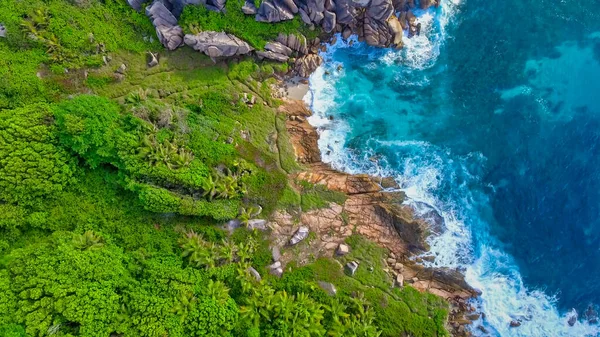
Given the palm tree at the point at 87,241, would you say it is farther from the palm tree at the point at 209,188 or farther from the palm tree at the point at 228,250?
the palm tree at the point at 228,250

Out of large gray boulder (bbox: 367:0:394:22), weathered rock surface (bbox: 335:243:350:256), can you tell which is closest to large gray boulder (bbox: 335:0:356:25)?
large gray boulder (bbox: 367:0:394:22)

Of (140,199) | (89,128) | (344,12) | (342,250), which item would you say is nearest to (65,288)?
(140,199)

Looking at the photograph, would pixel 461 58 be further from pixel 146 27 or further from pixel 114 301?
pixel 114 301

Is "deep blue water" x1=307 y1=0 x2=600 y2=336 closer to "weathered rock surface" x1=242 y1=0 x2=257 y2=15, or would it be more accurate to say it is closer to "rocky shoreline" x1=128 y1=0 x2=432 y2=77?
"rocky shoreline" x1=128 y1=0 x2=432 y2=77

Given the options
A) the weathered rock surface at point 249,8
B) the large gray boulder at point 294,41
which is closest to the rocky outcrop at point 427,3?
Result: the large gray boulder at point 294,41

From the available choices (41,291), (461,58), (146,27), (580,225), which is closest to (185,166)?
(41,291)

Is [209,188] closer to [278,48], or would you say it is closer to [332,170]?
[332,170]
